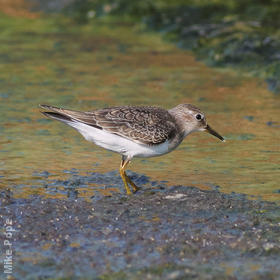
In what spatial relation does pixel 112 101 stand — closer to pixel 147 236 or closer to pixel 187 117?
pixel 187 117

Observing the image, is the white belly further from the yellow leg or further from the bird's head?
the bird's head

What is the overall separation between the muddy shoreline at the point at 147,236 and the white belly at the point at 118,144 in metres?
0.50

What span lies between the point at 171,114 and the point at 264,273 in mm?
3502

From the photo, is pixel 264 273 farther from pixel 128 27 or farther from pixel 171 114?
pixel 128 27

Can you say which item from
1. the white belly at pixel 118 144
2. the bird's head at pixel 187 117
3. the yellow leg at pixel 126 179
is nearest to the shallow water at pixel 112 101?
the yellow leg at pixel 126 179

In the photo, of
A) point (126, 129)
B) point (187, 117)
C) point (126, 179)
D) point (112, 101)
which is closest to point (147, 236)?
point (126, 179)

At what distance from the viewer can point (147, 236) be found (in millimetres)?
6828

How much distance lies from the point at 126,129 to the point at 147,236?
1915 mm

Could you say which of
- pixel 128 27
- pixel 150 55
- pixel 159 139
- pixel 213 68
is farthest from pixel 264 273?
pixel 128 27

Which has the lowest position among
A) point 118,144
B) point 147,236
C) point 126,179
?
point 126,179

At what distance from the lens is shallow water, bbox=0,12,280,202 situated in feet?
29.3

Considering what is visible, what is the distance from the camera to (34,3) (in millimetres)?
22219

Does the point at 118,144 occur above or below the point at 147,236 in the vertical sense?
above

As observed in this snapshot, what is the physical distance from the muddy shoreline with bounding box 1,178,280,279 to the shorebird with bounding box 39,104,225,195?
1.81ft
